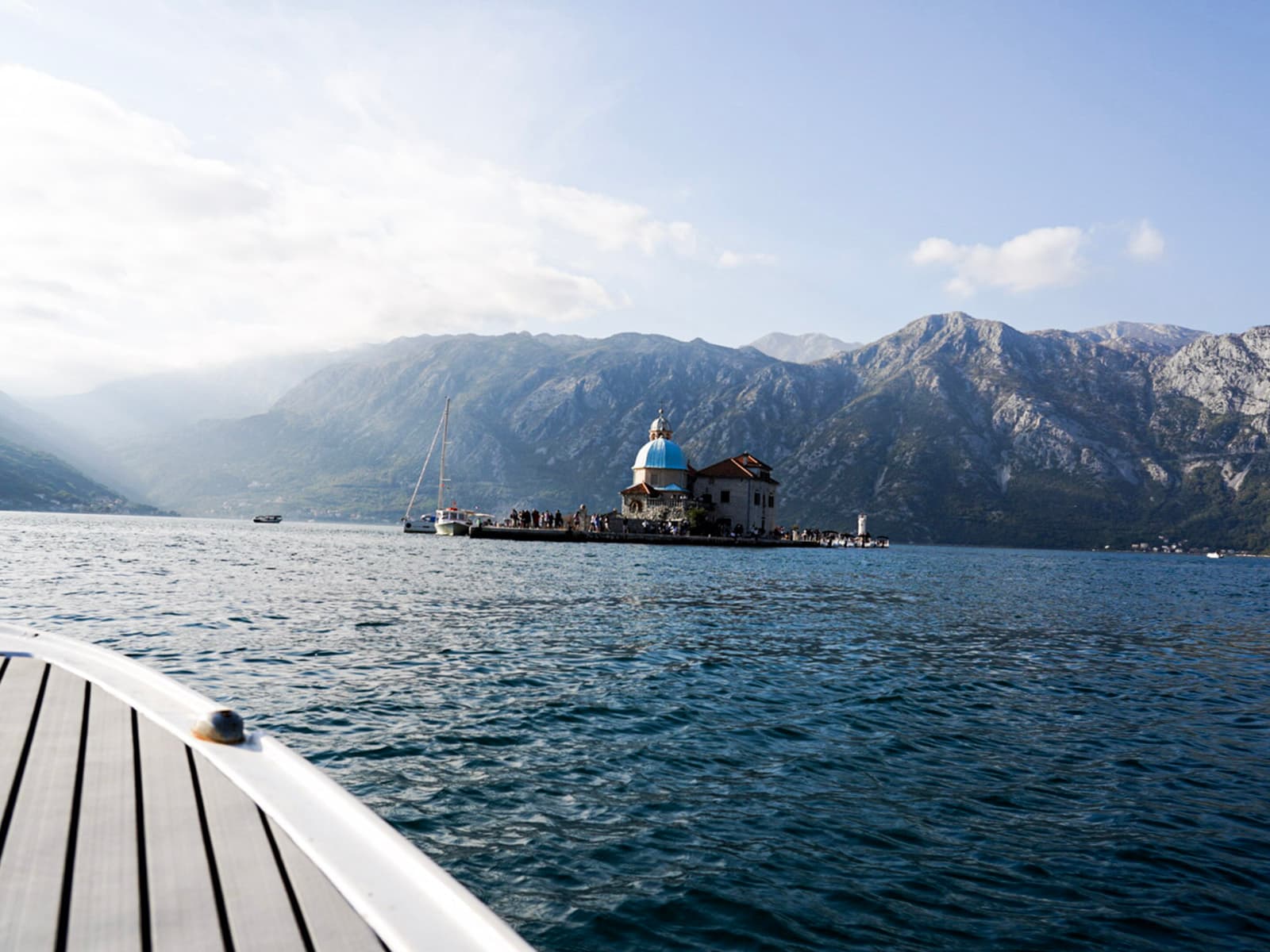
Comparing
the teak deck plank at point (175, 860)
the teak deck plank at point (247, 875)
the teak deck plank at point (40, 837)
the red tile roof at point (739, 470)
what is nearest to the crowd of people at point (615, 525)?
the red tile roof at point (739, 470)

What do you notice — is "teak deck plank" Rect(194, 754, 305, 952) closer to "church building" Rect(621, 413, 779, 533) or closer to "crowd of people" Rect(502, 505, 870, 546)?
"crowd of people" Rect(502, 505, 870, 546)

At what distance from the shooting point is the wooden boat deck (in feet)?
9.29

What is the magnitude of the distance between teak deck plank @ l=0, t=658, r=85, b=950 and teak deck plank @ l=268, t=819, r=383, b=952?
85cm

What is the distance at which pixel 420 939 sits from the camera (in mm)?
2854

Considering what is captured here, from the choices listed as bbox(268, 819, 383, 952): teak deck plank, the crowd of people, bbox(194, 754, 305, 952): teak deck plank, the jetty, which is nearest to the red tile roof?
the crowd of people

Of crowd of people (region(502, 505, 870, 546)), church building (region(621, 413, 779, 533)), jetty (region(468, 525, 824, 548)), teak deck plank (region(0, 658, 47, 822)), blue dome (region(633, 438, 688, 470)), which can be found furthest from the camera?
blue dome (region(633, 438, 688, 470))

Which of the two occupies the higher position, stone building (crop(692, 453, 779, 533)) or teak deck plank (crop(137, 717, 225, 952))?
stone building (crop(692, 453, 779, 533))

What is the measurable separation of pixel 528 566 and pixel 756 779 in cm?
4032

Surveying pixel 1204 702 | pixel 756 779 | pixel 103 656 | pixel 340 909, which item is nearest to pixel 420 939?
pixel 340 909

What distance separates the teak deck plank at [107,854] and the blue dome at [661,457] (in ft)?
379

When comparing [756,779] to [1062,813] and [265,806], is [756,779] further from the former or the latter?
[265,806]

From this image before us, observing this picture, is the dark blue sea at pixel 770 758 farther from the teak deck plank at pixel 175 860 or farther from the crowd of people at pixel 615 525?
the crowd of people at pixel 615 525

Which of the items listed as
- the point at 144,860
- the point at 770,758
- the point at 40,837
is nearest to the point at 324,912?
the point at 144,860

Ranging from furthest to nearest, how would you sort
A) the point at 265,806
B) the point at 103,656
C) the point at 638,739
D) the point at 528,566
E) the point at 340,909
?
the point at 528,566, the point at 638,739, the point at 103,656, the point at 265,806, the point at 340,909
